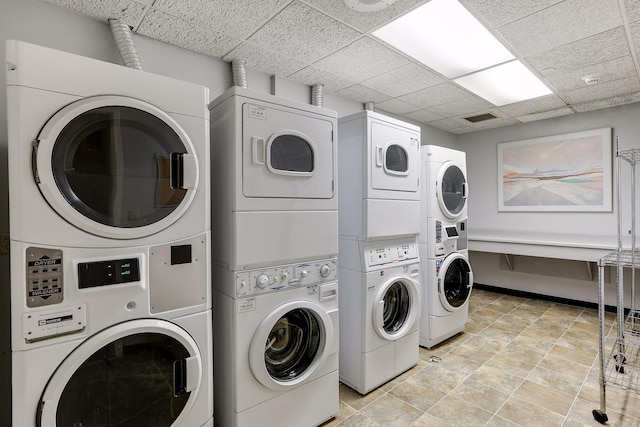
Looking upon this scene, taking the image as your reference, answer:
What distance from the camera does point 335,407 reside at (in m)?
2.02

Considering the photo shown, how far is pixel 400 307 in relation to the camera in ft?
8.75

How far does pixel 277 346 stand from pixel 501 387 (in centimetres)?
175

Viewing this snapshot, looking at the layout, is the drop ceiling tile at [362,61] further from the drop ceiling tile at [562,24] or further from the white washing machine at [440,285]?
the white washing machine at [440,285]

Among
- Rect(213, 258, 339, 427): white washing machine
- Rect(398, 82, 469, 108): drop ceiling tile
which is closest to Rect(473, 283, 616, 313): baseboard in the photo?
Rect(398, 82, 469, 108): drop ceiling tile

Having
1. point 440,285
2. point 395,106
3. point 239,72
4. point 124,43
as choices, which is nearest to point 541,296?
point 440,285

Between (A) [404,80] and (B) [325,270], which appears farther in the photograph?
(A) [404,80]

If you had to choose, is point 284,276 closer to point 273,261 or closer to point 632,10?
point 273,261

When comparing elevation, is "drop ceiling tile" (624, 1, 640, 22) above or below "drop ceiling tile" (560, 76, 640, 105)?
below

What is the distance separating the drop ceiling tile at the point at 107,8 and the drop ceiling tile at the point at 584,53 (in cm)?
275

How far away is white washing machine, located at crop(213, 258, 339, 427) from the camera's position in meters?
1.65

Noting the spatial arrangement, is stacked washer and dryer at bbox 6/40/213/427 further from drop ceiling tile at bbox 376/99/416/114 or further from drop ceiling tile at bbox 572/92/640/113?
drop ceiling tile at bbox 572/92/640/113

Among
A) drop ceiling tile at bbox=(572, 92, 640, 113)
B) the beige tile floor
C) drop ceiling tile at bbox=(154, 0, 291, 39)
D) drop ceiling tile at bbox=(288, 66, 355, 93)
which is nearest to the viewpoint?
drop ceiling tile at bbox=(154, 0, 291, 39)

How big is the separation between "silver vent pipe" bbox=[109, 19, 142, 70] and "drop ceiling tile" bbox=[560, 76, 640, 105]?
152 inches

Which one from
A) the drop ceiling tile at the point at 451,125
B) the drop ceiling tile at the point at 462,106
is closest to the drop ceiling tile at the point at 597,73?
the drop ceiling tile at the point at 462,106
